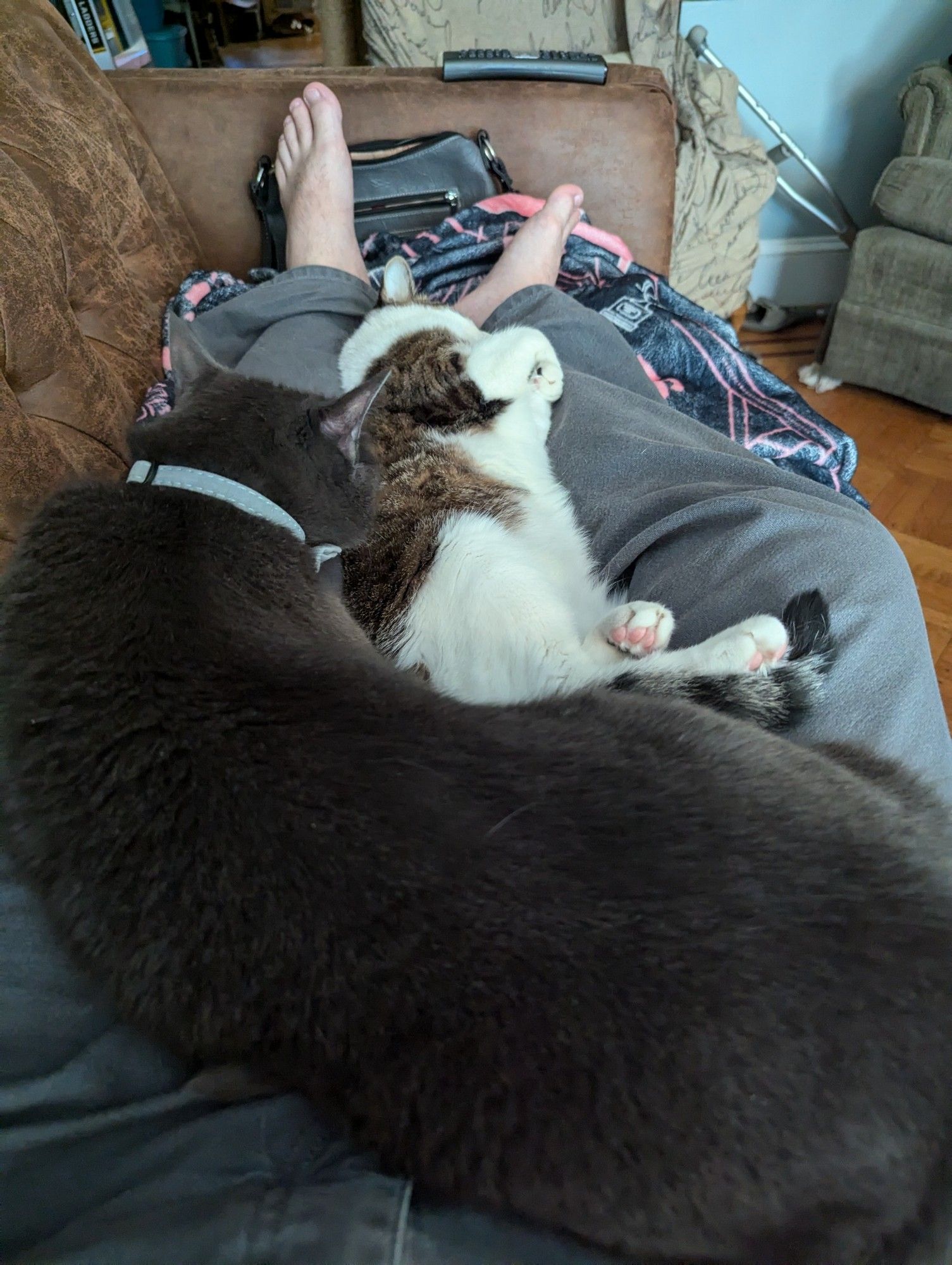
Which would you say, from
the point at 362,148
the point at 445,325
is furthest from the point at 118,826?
the point at 362,148

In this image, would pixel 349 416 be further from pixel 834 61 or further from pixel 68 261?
pixel 834 61

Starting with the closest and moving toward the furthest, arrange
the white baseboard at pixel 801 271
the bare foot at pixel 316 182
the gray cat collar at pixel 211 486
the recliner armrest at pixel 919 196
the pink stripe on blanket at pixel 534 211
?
the gray cat collar at pixel 211 486 → the bare foot at pixel 316 182 → the pink stripe on blanket at pixel 534 211 → the recliner armrest at pixel 919 196 → the white baseboard at pixel 801 271

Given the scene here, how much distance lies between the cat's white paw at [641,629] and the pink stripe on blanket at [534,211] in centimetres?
111

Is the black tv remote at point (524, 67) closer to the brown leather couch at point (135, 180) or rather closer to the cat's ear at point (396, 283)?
the brown leather couch at point (135, 180)

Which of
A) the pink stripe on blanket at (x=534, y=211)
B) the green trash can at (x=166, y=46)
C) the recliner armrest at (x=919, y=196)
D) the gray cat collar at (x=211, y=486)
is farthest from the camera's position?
the green trash can at (x=166, y=46)

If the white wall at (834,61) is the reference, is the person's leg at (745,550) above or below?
below

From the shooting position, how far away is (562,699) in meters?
0.66

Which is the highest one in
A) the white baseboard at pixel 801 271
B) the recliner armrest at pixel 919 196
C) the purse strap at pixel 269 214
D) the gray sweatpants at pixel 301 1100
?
the purse strap at pixel 269 214

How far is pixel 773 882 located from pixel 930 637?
154cm

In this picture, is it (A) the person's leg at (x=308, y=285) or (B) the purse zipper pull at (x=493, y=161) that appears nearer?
(A) the person's leg at (x=308, y=285)

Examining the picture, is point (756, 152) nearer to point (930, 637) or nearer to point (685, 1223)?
point (930, 637)

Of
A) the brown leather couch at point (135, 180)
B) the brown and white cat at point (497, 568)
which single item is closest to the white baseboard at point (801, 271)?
the brown leather couch at point (135, 180)

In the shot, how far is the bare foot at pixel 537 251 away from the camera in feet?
4.93

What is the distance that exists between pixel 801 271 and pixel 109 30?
256cm
